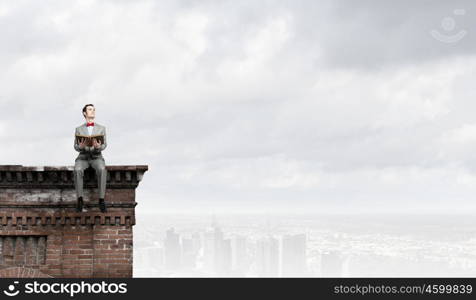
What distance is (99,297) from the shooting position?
1503 cm

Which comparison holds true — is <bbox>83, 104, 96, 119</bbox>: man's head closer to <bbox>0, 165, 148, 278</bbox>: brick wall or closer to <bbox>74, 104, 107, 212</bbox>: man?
<bbox>74, 104, 107, 212</bbox>: man

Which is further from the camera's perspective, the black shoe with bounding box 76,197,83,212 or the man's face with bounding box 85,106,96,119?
the black shoe with bounding box 76,197,83,212

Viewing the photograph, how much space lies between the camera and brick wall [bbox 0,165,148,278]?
52.5 feet

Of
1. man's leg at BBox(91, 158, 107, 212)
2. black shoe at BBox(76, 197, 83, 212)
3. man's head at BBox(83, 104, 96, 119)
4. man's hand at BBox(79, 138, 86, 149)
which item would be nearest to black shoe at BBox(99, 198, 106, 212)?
man's leg at BBox(91, 158, 107, 212)

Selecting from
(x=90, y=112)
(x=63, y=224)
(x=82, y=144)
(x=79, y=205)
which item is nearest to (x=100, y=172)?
(x=82, y=144)

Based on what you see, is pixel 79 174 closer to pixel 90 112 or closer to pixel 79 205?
pixel 79 205

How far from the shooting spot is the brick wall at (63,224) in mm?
16016

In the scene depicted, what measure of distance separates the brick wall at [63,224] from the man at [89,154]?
53 cm

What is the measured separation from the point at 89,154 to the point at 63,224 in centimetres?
191

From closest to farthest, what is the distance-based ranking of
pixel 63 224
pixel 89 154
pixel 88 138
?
pixel 88 138, pixel 89 154, pixel 63 224

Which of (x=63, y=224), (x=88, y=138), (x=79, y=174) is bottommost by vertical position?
(x=63, y=224)

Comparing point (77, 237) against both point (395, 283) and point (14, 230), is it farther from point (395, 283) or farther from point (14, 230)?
point (395, 283)

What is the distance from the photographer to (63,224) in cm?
1619

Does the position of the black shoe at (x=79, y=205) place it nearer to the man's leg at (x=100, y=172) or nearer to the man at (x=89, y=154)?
the man at (x=89, y=154)
